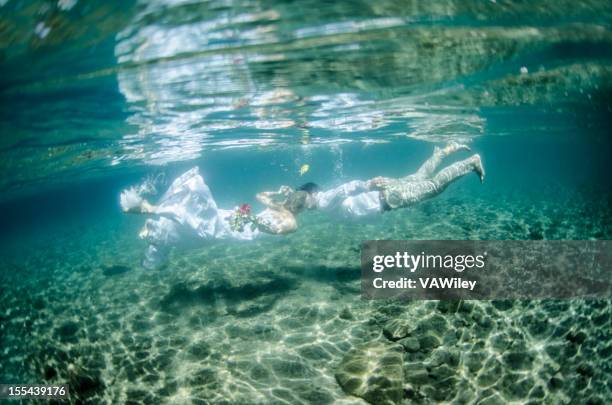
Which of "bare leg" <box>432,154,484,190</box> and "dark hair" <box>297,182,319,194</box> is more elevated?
"dark hair" <box>297,182,319,194</box>

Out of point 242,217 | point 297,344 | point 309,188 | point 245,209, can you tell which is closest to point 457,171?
point 309,188

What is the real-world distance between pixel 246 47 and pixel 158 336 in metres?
7.97

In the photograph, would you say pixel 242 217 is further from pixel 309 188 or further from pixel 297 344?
pixel 297 344

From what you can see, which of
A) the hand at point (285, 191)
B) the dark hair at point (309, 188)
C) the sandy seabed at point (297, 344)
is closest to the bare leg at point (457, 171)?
the sandy seabed at point (297, 344)

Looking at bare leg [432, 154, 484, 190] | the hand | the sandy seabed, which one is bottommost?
the sandy seabed

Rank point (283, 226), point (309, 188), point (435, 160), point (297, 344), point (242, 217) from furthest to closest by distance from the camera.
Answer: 1. point (435, 160)
2. point (309, 188)
3. point (283, 226)
4. point (242, 217)
5. point (297, 344)

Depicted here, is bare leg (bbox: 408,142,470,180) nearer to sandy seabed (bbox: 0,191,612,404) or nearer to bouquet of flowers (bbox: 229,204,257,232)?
sandy seabed (bbox: 0,191,612,404)

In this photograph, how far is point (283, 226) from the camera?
10250 millimetres

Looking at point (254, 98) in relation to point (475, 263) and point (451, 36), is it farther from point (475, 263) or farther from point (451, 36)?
point (475, 263)

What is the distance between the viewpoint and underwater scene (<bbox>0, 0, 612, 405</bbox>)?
6477 millimetres

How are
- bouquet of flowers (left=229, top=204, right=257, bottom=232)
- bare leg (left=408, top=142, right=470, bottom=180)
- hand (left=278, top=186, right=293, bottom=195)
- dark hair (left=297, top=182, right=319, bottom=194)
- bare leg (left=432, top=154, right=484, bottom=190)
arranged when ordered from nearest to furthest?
bouquet of flowers (left=229, top=204, right=257, bottom=232)
dark hair (left=297, top=182, right=319, bottom=194)
bare leg (left=432, top=154, right=484, bottom=190)
hand (left=278, top=186, right=293, bottom=195)
bare leg (left=408, top=142, right=470, bottom=180)

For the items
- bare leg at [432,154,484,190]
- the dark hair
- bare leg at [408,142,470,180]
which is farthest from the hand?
bare leg at [408,142,470,180]

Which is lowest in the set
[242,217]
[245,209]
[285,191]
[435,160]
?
[435,160]

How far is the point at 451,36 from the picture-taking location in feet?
30.6
